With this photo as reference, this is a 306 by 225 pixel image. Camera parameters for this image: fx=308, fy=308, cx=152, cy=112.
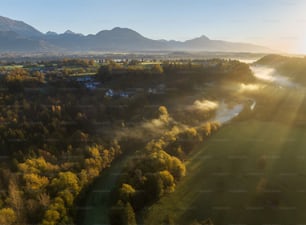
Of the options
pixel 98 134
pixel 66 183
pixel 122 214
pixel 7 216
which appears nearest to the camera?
pixel 7 216

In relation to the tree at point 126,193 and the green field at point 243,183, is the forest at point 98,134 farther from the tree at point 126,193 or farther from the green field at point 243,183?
the green field at point 243,183

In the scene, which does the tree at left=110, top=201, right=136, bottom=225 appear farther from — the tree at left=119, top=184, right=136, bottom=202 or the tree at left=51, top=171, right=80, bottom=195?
the tree at left=51, top=171, right=80, bottom=195

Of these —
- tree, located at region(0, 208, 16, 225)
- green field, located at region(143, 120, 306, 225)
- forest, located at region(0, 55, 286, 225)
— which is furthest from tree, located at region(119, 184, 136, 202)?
tree, located at region(0, 208, 16, 225)

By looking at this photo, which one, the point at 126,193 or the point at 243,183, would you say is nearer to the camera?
the point at 126,193

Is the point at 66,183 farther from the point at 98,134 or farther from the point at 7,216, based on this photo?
the point at 98,134

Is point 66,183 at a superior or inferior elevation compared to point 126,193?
superior

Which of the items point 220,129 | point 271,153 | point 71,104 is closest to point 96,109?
point 71,104

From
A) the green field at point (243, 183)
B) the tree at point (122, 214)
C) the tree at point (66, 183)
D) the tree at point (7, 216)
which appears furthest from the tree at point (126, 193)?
the tree at point (7, 216)

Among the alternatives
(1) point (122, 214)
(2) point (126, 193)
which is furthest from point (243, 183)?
(1) point (122, 214)

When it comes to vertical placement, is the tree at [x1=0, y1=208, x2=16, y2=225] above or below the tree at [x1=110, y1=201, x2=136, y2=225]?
above
